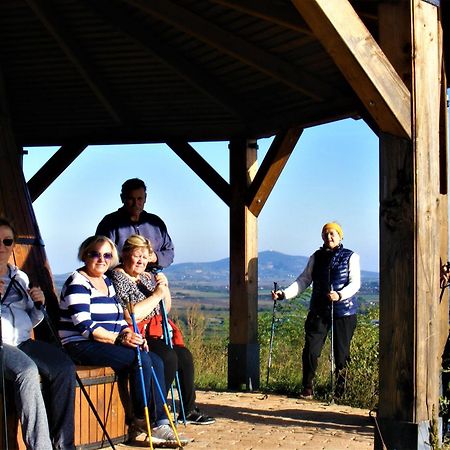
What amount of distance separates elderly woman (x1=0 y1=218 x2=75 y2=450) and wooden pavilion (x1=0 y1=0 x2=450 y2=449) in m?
1.42

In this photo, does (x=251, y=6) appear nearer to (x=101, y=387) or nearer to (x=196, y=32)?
(x=196, y=32)

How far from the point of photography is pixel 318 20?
483 centimetres

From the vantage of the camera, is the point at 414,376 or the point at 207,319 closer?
the point at 414,376

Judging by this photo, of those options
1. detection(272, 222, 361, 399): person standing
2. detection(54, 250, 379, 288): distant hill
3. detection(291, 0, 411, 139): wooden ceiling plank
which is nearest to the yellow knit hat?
detection(272, 222, 361, 399): person standing

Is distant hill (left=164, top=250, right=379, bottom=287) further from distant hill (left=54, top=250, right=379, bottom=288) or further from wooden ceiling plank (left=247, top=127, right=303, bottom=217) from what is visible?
wooden ceiling plank (left=247, top=127, right=303, bottom=217)

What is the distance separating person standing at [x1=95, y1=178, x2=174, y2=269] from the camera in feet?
24.7

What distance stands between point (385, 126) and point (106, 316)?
88.5 inches

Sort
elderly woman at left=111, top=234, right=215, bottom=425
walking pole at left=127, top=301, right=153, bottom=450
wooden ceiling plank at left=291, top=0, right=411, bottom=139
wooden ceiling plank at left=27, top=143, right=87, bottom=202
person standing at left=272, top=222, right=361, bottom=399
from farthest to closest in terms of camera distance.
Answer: wooden ceiling plank at left=27, top=143, right=87, bottom=202, person standing at left=272, top=222, right=361, bottom=399, elderly woman at left=111, top=234, right=215, bottom=425, walking pole at left=127, top=301, right=153, bottom=450, wooden ceiling plank at left=291, top=0, right=411, bottom=139

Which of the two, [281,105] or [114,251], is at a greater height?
[281,105]

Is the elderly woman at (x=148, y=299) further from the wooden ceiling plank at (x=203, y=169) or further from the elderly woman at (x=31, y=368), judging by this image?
the wooden ceiling plank at (x=203, y=169)

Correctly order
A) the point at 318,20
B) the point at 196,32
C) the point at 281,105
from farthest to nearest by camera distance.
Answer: the point at 281,105, the point at 196,32, the point at 318,20

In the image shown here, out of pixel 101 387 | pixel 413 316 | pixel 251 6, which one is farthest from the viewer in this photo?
pixel 251 6

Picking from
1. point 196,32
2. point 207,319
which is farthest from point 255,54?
point 207,319

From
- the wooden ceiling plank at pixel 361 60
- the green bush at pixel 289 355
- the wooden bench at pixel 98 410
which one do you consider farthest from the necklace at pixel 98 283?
the green bush at pixel 289 355
